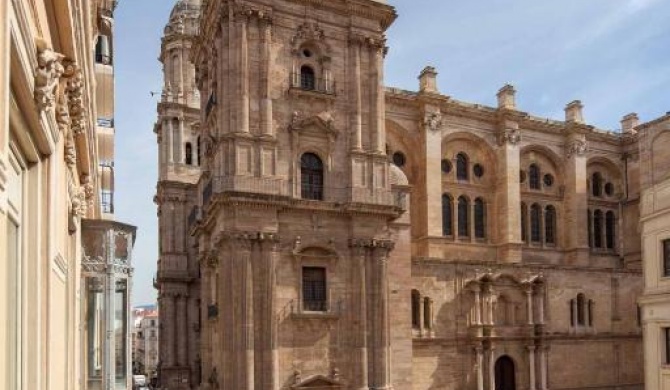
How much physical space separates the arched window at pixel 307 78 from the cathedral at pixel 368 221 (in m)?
0.06

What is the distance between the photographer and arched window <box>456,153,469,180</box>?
136ft

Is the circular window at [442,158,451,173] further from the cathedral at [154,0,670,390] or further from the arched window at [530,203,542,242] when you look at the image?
the arched window at [530,203,542,242]

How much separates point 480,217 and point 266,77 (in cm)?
1988

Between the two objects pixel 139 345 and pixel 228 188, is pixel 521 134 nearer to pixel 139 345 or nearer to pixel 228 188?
pixel 228 188

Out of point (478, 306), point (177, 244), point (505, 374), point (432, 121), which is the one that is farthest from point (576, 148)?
point (177, 244)

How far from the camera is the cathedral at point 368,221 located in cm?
2597

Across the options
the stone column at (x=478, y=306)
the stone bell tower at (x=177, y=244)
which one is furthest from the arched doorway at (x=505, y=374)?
the stone bell tower at (x=177, y=244)

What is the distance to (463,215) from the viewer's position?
41.2 meters

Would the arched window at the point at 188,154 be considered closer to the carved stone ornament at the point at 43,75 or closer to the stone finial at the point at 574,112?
the stone finial at the point at 574,112

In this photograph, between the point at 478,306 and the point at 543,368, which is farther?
the point at 543,368

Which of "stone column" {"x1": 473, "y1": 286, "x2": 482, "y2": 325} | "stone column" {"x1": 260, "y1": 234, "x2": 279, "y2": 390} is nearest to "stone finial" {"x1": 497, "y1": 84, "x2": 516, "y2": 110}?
"stone column" {"x1": 473, "y1": 286, "x2": 482, "y2": 325}

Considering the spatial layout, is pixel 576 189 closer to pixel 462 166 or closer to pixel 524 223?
pixel 524 223

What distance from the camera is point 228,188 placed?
2531 centimetres

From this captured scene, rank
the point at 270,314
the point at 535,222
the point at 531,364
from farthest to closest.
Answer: the point at 535,222 → the point at 531,364 → the point at 270,314
